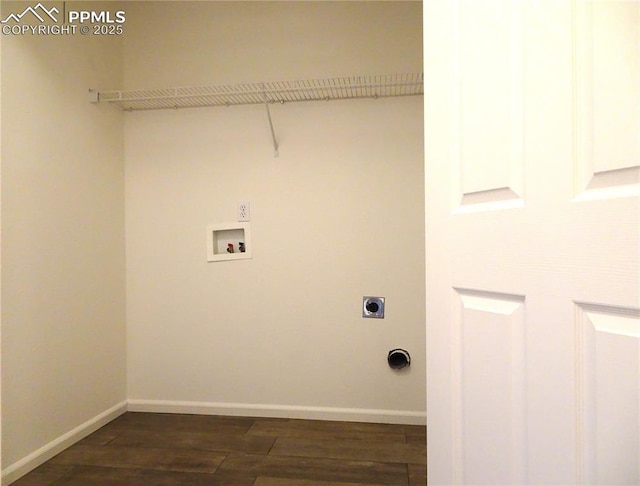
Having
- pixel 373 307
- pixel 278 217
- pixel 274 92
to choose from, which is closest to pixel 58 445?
pixel 278 217

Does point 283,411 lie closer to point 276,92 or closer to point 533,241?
point 276,92

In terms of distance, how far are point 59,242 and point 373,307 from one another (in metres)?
1.64

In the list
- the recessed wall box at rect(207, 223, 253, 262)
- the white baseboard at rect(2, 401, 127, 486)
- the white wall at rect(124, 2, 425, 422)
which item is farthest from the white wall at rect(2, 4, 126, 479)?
the recessed wall box at rect(207, 223, 253, 262)

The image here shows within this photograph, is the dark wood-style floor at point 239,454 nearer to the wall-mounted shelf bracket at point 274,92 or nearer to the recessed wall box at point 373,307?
the recessed wall box at point 373,307

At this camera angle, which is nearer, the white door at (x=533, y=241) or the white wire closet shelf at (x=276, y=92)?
the white door at (x=533, y=241)

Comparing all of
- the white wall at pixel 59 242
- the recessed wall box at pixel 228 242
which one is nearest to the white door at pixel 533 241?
the recessed wall box at pixel 228 242

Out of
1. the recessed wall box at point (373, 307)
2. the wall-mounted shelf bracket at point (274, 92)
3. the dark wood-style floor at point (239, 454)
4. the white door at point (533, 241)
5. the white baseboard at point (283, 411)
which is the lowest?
the dark wood-style floor at point (239, 454)

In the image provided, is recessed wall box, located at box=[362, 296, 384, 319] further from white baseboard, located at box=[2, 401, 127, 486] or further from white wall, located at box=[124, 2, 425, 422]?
white baseboard, located at box=[2, 401, 127, 486]

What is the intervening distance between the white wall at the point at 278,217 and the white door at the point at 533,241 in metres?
1.27

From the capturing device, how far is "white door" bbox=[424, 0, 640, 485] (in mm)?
610

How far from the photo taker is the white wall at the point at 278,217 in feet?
7.45

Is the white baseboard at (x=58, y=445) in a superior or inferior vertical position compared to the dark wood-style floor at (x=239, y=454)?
superior

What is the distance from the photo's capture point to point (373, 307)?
228cm

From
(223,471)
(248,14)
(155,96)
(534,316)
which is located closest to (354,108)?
(248,14)
